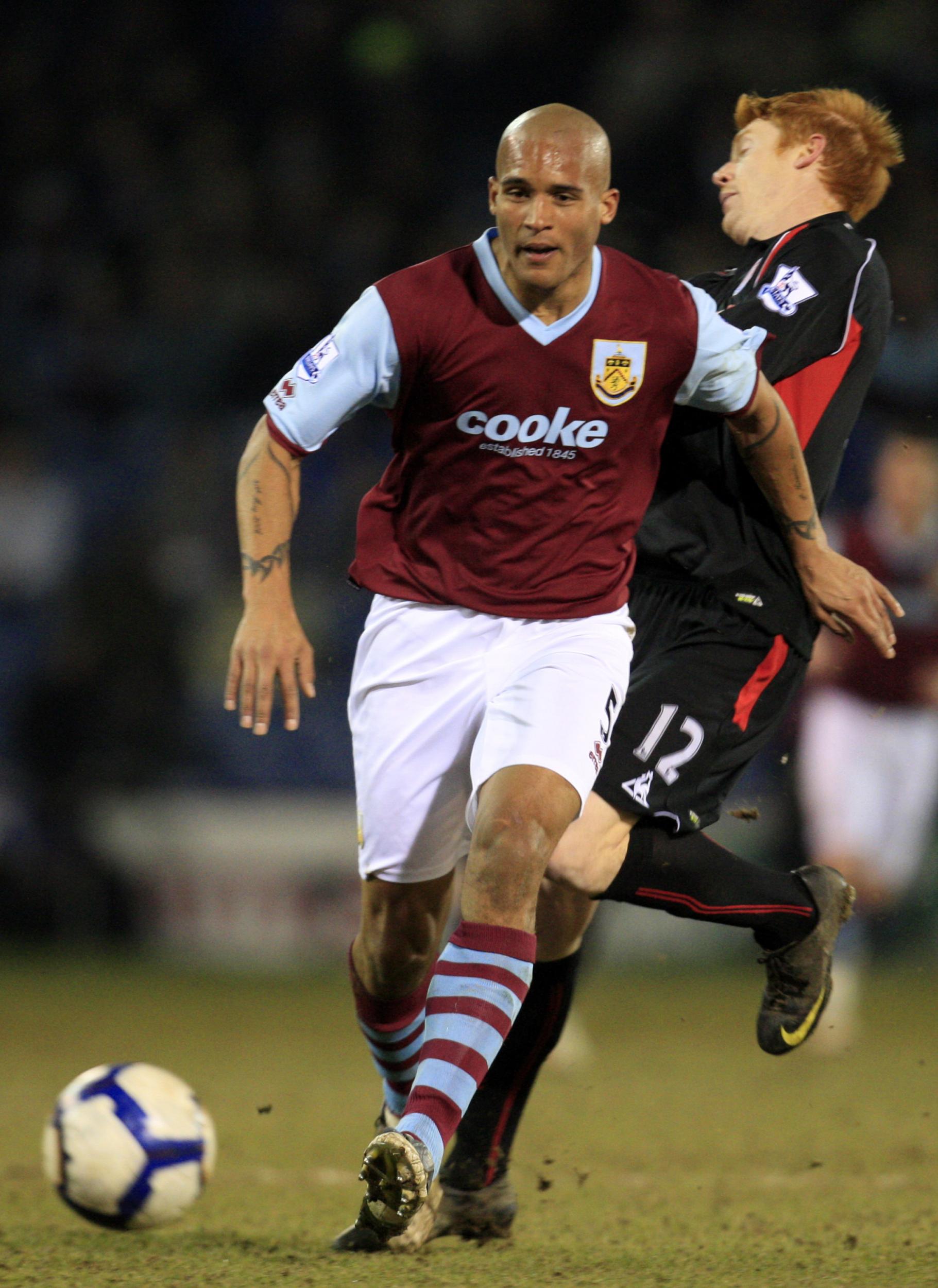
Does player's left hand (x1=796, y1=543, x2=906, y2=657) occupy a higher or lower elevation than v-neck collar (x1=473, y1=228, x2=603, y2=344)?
lower

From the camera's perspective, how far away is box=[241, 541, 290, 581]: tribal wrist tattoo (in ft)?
11.6

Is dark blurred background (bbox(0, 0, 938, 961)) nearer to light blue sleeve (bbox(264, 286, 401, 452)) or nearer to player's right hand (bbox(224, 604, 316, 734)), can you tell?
light blue sleeve (bbox(264, 286, 401, 452))

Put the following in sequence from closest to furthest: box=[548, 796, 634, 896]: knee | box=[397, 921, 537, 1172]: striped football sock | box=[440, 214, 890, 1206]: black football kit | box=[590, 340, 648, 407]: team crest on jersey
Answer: box=[397, 921, 537, 1172]: striped football sock, box=[590, 340, 648, 407]: team crest on jersey, box=[548, 796, 634, 896]: knee, box=[440, 214, 890, 1206]: black football kit

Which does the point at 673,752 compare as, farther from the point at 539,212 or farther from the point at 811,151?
the point at 811,151

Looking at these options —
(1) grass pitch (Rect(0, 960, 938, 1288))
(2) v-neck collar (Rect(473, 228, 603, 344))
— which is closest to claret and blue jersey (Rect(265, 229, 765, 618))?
(2) v-neck collar (Rect(473, 228, 603, 344))

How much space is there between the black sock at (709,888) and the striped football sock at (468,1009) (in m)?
0.65

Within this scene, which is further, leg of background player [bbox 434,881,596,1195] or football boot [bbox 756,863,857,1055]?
football boot [bbox 756,863,857,1055]

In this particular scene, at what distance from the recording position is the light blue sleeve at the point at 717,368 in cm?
374

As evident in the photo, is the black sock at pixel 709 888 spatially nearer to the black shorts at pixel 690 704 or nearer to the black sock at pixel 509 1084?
the black shorts at pixel 690 704

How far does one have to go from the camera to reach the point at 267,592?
354cm

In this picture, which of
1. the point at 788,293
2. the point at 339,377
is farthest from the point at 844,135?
the point at 339,377

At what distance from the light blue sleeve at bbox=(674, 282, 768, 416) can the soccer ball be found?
207cm

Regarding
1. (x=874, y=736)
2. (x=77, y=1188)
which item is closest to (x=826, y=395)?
(x=77, y=1188)

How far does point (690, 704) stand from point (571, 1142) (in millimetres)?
1953
